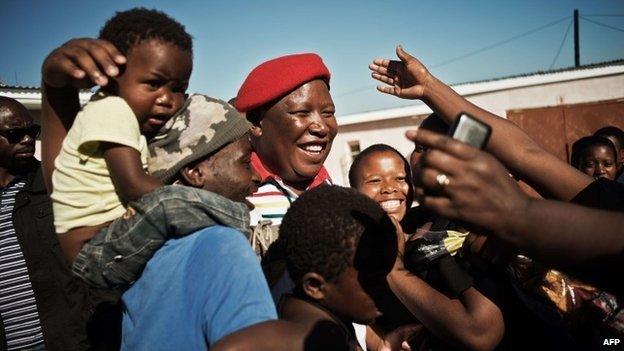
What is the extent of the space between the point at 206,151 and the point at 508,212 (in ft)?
3.67

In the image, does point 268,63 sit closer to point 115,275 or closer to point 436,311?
point 115,275

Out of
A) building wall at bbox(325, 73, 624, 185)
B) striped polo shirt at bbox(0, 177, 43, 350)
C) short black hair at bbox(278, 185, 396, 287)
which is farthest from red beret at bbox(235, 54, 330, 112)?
building wall at bbox(325, 73, 624, 185)

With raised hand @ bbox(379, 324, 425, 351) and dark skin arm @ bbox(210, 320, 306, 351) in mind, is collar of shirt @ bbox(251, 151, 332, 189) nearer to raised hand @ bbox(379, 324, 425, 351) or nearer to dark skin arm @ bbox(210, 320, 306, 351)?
raised hand @ bbox(379, 324, 425, 351)

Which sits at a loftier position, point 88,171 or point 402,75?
point 402,75

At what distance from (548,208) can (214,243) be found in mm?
953

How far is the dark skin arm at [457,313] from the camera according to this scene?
1.91 meters

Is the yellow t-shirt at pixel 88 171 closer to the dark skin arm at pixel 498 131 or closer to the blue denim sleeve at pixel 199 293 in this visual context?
the blue denim sleeve at pixel 199 293

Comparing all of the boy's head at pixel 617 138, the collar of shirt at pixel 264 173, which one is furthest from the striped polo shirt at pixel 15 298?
the boy's head at pixel 617 138

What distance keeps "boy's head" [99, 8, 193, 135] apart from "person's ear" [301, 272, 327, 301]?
2.85ft

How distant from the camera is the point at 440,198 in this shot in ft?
3.40

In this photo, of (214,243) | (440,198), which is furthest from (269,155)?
(440,198)

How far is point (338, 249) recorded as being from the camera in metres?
1.54

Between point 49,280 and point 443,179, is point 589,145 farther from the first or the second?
point 49,280

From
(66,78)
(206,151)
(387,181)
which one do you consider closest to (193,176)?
(206,151)
